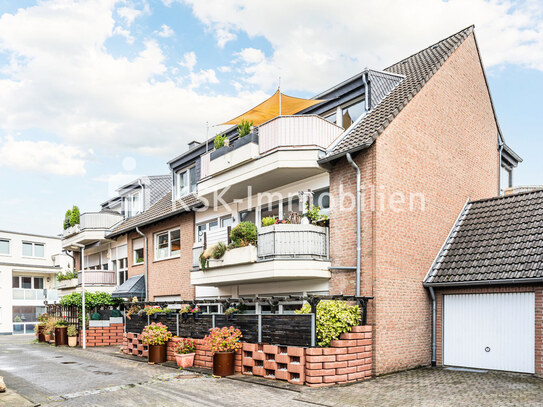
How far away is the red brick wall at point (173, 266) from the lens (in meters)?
20.6

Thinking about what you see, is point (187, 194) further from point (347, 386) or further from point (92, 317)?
point (347, 386)

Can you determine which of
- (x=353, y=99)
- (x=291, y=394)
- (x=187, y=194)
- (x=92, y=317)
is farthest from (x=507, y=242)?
(x=92, y=317)

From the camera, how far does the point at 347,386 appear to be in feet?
37.3

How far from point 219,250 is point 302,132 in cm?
448

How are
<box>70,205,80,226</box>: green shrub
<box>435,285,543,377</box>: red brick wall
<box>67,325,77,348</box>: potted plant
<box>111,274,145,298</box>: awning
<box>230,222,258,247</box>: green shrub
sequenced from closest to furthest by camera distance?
<box>435,285,543,377</box>: red brick wall < <box>230,222,258,247</box>: green shrub < <box>67,325,77,348</box>: potted plant < <box>111,274,145,298</box>: awning < <box>70,205,80,226</box>: green shrub

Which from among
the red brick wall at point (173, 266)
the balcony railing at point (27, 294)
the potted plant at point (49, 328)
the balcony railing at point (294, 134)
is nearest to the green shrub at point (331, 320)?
the balcony railing at point (294, 134)

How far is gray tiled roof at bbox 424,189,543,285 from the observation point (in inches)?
507

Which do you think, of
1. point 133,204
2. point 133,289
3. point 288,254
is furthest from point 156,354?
point 133,204

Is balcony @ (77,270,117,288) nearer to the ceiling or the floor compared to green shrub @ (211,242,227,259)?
nearer to the floor

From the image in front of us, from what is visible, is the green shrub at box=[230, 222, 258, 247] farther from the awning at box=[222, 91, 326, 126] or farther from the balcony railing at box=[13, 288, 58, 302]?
the balcony railing at box=[13, 288, 58, 302]

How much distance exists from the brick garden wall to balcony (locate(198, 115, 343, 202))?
15.9 feet

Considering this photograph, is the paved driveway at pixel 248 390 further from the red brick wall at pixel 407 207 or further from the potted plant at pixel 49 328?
the potted plant at pixel 49 328

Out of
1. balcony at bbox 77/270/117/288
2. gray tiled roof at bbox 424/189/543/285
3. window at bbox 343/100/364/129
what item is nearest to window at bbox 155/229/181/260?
balcony at bbox 77/270/117/288

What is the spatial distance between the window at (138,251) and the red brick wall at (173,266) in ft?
1.43
